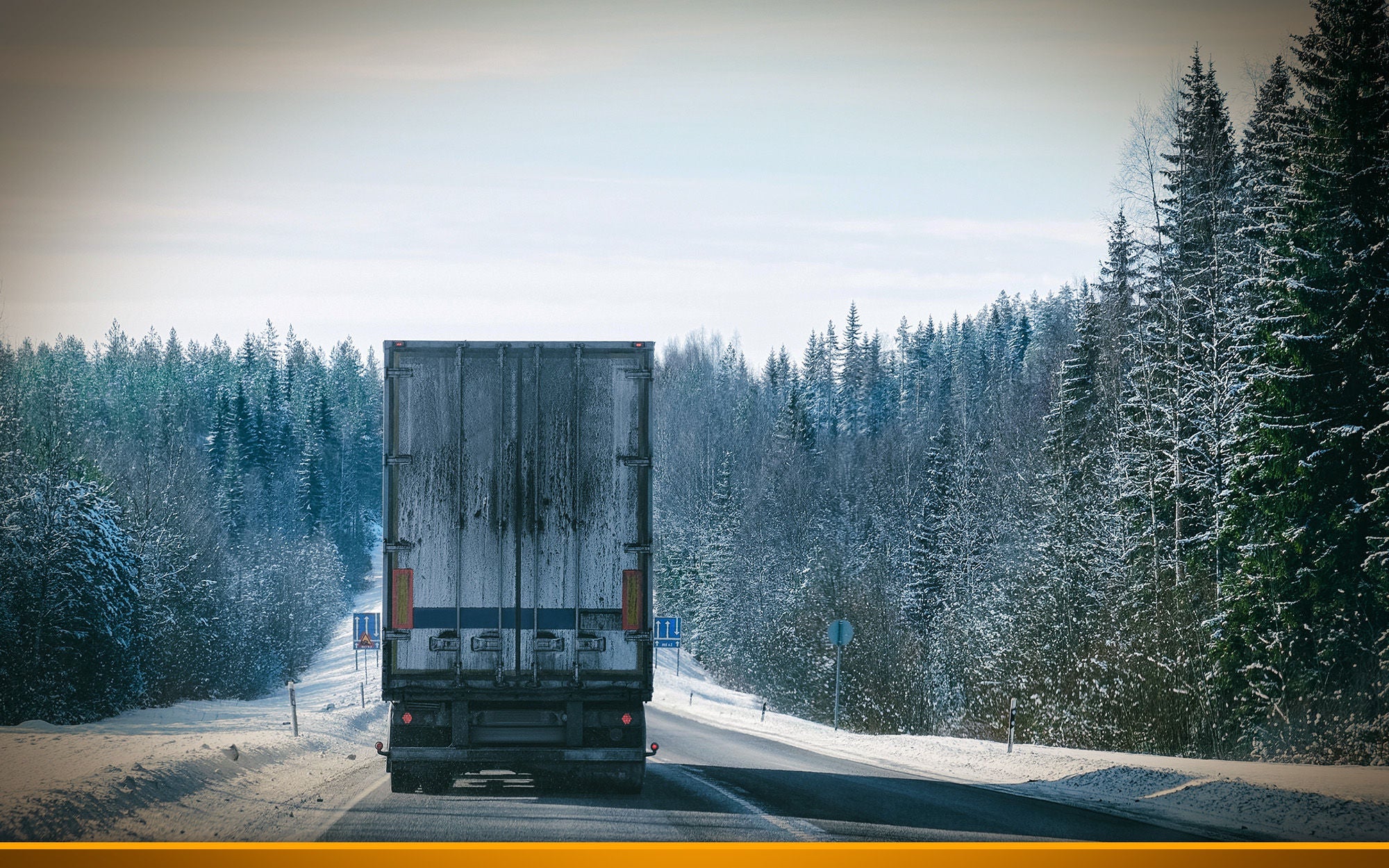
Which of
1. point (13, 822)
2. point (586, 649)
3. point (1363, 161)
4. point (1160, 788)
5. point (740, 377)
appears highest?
point (740, 377)

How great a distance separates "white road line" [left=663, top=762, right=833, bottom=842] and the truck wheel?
3.31 m

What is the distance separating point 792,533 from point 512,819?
6740cm

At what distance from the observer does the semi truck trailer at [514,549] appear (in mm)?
10859

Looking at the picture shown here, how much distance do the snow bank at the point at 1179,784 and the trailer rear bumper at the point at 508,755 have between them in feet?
17.5

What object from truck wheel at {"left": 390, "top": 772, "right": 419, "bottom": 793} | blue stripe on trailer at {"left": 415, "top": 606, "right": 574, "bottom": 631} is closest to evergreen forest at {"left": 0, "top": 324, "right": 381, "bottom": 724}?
truck wheel at {"left": 390, "top": 772, "right": 419, "bottom": 793}

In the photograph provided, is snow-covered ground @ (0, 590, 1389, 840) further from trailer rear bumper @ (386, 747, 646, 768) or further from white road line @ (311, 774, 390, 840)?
trailer rear bumper @ (386, 747, 646, 768)

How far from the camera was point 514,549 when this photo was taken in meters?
10.9

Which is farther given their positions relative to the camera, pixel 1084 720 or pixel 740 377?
pixel 740 377

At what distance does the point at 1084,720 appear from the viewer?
25094 mm

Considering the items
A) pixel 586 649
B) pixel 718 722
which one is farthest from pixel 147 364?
pixel 586 649

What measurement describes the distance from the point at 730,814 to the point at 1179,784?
Answer: 20.2 feet

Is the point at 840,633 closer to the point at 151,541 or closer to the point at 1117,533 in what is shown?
the point at 1117,533

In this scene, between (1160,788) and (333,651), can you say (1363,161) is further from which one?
(333,651)

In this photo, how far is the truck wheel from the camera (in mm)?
11617
